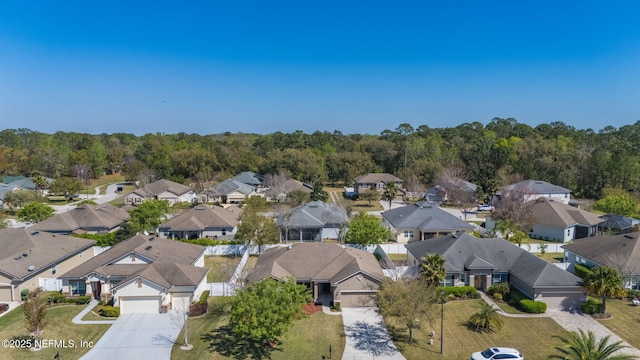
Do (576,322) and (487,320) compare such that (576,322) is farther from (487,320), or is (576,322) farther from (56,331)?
(56,331)

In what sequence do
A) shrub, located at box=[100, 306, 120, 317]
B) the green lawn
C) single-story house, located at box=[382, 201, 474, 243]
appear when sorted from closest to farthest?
1. the green lawn
2. shrub, located at box=[100, 306, 120, 317]
3. single-story house, located at box=[382, 201, 474, 243]

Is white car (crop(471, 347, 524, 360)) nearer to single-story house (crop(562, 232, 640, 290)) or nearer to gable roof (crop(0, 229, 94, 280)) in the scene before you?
single-story house (crop(562, 232, 640, 290))

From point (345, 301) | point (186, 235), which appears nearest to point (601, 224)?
point (345, 301)

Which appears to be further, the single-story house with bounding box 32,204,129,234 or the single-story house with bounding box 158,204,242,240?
the single-story house with bounding box 158,204,242,240

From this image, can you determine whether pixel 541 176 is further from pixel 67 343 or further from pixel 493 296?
pixel 67 343

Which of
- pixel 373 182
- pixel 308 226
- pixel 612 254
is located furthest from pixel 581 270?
pixel 373 182

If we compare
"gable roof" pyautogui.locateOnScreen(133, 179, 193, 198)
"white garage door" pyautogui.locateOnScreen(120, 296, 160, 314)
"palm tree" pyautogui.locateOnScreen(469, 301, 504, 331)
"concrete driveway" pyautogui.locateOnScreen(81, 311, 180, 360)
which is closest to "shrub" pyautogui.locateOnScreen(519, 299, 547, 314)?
"palm tree" pyautogui.locateOnScreen(469, 301, 504, 331)

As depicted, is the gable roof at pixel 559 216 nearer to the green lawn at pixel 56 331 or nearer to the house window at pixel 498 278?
the house window at pixel 498 278
